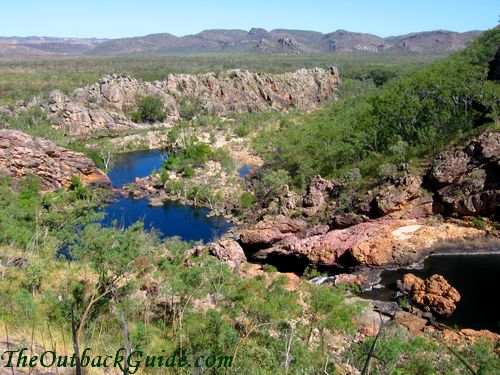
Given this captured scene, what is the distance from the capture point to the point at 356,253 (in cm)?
3434

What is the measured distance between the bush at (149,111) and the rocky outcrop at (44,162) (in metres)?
43.0

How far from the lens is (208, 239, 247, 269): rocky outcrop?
3191cm

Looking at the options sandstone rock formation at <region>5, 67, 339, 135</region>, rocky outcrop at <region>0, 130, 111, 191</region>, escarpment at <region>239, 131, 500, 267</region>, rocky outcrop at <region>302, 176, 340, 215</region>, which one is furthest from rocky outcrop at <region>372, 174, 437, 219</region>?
sandstone rock formation at <region>5, 67, 339, 135</region>

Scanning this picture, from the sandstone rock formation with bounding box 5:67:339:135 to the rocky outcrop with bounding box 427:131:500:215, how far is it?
229 feet

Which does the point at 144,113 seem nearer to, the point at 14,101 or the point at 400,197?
the point at 14,101

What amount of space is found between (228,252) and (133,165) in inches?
1720

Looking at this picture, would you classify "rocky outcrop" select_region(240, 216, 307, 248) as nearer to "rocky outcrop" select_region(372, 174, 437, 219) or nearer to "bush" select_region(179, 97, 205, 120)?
"rocky outcrop" select_region(372, 174, 437, 219)

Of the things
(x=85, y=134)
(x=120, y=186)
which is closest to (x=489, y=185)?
(x=120, y=186)

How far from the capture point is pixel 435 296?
89.0 feet

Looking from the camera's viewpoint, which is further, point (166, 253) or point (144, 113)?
point (144, 113)

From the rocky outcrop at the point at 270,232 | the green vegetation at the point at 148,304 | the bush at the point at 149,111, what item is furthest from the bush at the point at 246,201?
the bush at the point at 149,111

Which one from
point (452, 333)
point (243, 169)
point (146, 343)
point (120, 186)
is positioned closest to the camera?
point (146, 343)

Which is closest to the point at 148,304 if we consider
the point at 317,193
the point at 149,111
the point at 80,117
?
the point at 317,193

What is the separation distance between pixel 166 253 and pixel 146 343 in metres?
13.5
